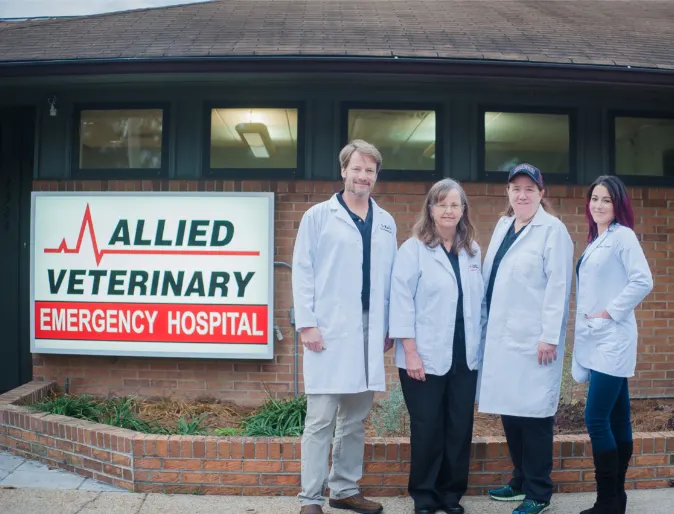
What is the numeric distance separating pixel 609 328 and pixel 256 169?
11.2 feet

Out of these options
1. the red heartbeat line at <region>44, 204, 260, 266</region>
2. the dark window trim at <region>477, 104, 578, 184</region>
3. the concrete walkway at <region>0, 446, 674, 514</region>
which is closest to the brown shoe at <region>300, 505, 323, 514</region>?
the concrete walkway at <region>0, 446, 674, 514</region>

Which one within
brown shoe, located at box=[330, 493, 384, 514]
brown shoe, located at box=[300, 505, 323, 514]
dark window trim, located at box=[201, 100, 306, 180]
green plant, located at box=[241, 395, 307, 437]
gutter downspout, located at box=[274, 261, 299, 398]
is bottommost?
brown shoe, located at box=[330, 493, 384, 514]

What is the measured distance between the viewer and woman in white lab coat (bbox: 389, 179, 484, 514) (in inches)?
150

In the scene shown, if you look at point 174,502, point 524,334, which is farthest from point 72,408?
point 524,334

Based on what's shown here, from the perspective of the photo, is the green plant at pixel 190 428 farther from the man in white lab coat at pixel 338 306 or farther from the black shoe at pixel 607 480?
the black shoe at pixel 607 480

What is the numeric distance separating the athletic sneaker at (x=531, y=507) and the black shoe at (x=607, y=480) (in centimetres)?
29

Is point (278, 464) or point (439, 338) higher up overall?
point (439, 338)

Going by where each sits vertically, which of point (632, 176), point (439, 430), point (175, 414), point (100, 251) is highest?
point (632, 176)

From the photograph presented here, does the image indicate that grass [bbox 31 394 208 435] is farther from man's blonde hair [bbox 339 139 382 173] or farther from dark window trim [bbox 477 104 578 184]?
dark window trim [bbox 477 104 578 184]

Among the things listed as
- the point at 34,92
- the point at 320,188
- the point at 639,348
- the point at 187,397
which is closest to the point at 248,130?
the point at 320,188

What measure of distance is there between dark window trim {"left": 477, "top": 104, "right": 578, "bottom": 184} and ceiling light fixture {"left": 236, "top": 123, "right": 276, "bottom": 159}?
1.81 metres

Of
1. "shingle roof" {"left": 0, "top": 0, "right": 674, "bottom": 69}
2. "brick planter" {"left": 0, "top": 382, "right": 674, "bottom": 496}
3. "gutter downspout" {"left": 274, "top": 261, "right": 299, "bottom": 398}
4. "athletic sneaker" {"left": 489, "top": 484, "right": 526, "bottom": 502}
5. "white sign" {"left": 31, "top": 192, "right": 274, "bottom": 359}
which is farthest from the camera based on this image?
"gutter downspout" {"left": 274, "top": 261, "right": 299, "bottom": 398}

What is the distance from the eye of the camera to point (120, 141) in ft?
20.7

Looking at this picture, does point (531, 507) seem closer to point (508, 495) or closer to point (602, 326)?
point (508, 495)
